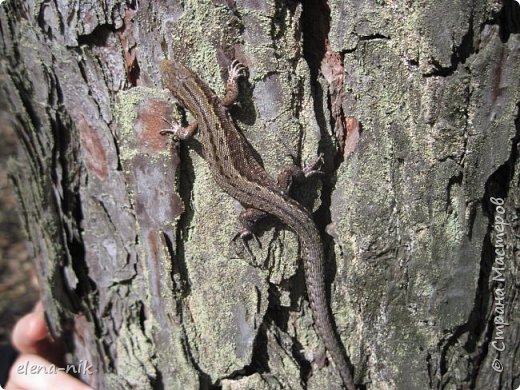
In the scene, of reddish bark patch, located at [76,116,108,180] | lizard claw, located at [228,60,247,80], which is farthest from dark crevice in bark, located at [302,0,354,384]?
reddish bark patch, located at [76,116,108,180]

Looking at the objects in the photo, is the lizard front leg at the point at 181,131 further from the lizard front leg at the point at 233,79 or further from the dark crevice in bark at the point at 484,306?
the dark crevice in bark at the point at 484,306

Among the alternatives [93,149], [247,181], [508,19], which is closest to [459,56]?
[508,19]

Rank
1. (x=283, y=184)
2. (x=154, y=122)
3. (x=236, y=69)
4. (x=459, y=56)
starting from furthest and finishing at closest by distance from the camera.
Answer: (x=283, y=184) < (x=154, y=122) < (x=236, y=69) < (x=459, y=56)

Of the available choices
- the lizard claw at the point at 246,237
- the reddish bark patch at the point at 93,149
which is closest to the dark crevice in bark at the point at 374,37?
the lizard claw at the point at 246,237

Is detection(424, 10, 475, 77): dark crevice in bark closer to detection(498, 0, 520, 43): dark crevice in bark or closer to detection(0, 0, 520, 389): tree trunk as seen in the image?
detection(0, 0, 520, 389): tree trunk

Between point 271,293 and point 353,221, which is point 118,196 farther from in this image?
point 353,221

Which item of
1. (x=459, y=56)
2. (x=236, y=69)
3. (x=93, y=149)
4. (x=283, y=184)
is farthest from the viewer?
(x=93, y=149)

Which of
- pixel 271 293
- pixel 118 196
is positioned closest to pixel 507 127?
pixel 271 293

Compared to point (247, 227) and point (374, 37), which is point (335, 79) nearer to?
point (374, 37)
